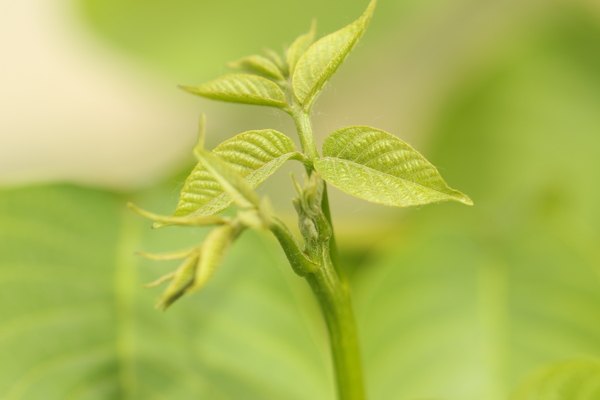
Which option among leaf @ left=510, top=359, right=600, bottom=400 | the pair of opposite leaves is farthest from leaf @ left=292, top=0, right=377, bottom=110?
leaf @ left=510, top=359, right=600, bottom=400

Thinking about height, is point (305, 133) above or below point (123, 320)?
above

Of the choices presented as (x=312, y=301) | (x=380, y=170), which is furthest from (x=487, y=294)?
(x=380, y=170)

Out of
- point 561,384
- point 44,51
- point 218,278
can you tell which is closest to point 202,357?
point 218,278

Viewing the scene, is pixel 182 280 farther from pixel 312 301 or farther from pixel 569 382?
pixel 312 301

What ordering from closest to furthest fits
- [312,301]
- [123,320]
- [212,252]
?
[212,252]
[123,320]
[312,301]

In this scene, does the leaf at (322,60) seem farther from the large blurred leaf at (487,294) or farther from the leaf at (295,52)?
the large blurred leaf at (487,294)

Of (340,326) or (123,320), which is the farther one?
(123,320)
